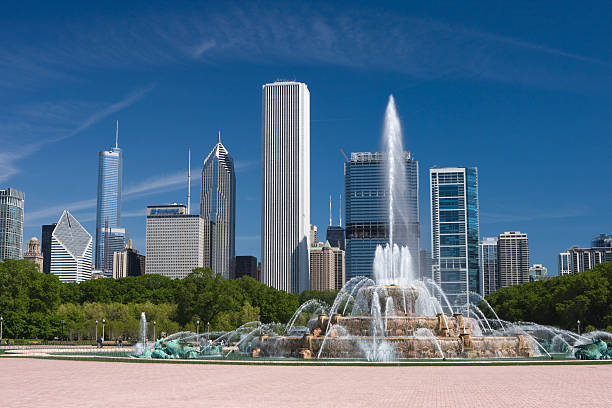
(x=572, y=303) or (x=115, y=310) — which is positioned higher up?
(x=572, y=303)

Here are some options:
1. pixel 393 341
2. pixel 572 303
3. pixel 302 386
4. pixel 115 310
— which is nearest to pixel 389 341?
pixel 393 341

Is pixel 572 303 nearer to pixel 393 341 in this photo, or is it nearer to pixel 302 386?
pixel 393 341

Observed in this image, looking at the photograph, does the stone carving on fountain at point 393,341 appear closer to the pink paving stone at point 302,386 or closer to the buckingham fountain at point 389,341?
the buckingham fountain at point 389,341

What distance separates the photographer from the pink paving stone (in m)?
20.9

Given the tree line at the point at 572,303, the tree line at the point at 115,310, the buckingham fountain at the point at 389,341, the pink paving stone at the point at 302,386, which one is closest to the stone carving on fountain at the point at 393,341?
the buckingham fountain at the point at 389,341

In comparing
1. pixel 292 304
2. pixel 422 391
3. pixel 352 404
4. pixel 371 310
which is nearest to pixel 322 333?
pixel 371 310

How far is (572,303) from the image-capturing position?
77688mm

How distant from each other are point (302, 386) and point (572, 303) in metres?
60.2

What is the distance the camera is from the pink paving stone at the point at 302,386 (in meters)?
20.9

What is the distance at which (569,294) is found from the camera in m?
82.6

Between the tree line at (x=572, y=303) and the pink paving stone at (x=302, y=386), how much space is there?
42289 mm

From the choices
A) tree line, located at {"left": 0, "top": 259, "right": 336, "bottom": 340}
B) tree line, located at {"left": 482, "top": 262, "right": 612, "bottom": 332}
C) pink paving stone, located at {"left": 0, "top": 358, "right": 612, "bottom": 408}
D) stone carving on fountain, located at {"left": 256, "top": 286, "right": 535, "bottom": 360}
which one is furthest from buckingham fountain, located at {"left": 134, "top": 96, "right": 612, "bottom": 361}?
tree line, located at {"left": 0, "top": 259, "right": 336, "bottom": 340}

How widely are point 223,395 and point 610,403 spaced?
11.9 m

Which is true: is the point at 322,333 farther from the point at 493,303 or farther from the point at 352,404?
the point at 493,303
